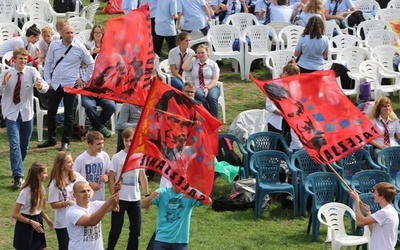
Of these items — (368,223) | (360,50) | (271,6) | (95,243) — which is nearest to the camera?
(95,243)

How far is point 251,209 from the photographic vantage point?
49.0ft

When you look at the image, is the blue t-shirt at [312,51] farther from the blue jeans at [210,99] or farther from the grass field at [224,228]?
the grass field at [224,228]

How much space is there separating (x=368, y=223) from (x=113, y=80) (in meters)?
3.20

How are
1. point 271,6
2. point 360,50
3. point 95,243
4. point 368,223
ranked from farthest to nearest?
point 271,6 < point 360,50 < point 368,223 < point 95,243

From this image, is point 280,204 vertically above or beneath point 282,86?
beneath

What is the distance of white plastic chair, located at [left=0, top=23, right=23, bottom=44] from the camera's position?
20.1 m

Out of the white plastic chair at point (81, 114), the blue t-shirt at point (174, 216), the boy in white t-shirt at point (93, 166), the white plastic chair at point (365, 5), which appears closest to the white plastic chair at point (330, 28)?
the white plastic chair at point (365, 5)

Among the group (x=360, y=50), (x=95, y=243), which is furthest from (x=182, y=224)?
(x=360, y=50)

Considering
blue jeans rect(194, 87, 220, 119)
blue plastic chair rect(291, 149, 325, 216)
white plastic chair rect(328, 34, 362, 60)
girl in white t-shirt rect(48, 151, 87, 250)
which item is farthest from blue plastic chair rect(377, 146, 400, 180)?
white plastic chair rect(328, 34, 362, 60)

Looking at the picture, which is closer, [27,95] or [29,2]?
[27,95]

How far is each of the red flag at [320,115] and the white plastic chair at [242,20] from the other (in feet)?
32.2

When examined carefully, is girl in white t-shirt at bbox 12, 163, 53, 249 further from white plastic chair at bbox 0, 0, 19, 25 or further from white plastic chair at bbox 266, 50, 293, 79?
white plastic chair at bbox 0, 0, 19, 25

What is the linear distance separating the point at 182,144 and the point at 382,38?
10817mm

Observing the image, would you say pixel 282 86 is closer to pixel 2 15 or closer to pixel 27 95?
pixel 27 95
